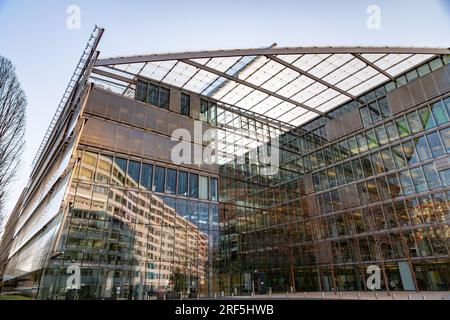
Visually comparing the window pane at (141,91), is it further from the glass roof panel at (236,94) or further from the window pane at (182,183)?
the glass roof panel at (236,94)

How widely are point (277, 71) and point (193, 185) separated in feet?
42.1

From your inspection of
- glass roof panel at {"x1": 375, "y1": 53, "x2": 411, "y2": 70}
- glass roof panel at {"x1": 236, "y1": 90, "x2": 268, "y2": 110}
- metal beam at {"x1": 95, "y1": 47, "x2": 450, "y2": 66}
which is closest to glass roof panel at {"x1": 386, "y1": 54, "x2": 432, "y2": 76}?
glass roof panel at {"x1": 375, "y1": 53, "x2": 411, "y2": 70}

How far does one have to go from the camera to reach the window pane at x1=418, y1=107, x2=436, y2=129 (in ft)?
81.7

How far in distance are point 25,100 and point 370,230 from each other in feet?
93.8

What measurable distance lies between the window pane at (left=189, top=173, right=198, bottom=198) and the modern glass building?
0.11 m

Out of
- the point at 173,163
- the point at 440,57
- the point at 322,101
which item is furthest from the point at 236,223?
the point at 440,57

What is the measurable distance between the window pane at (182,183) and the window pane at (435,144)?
21582mm

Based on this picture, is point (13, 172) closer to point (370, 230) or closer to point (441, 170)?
point (370, 230)

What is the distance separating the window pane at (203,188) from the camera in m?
22.7

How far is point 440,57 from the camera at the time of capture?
25234 millimetres

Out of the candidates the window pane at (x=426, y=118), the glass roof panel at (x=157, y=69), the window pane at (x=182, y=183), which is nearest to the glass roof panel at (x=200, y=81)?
the glass roof panel at (x=157, y=69)

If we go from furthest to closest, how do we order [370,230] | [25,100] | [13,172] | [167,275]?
[370,230]
[167,275]
[13,172]
[25,100]

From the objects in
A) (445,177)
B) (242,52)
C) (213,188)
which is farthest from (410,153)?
(213,188)

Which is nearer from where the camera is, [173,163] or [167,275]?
[167,275]
